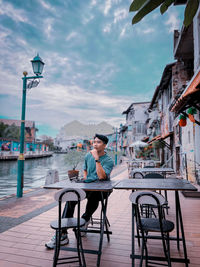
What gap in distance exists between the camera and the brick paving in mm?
2672

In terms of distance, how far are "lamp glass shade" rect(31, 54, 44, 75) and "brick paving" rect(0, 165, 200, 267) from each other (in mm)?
3971

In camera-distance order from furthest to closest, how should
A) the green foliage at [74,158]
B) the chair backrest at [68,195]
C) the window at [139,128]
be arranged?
1. the window at [139,128]
2. the green foliage at [74,158]
3. the chair backrest at [68,195]

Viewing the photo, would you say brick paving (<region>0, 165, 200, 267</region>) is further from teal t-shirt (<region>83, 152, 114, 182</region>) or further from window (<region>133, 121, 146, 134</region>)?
window (<region>133, 121, 146, 134</region>)

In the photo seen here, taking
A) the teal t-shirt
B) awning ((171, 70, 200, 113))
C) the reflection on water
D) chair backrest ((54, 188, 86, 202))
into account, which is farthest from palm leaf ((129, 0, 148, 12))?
the reflection on water

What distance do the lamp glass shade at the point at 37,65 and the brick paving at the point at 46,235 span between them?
397 centimetres

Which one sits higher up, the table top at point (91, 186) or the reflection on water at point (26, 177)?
the table top at point (91, 186)

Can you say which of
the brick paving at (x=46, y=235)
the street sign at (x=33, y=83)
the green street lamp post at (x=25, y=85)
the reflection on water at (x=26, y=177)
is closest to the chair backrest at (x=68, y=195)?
the brick paving at (x=46, y=235)

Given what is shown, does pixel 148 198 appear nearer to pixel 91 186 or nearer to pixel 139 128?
pixel 91 186

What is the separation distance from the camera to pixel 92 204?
3.23 m

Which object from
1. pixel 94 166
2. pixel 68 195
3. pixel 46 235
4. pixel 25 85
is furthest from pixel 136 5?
pixel 25 85

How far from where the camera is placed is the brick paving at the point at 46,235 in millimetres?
2672

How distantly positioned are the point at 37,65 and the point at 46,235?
5150 mm

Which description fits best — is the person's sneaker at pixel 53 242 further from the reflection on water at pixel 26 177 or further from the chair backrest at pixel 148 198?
the reflection on water at pixel 26 177

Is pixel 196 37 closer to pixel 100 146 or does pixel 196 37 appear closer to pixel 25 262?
pixel 100 146
